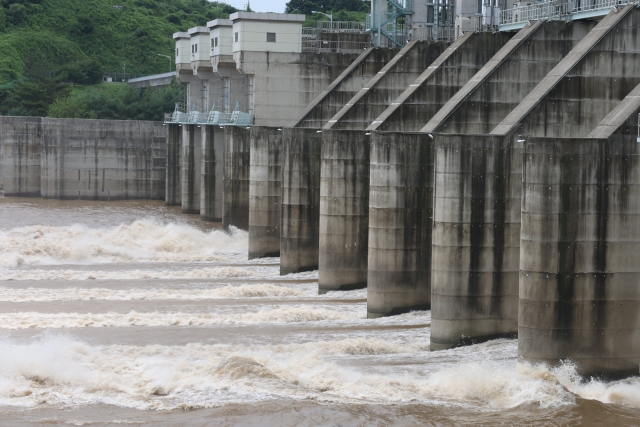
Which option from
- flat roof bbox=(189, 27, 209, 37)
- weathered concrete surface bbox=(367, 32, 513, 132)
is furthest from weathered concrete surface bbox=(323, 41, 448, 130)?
flat roof bbox=(189, 27, 209, 37)

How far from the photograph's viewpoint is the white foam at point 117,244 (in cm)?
4744

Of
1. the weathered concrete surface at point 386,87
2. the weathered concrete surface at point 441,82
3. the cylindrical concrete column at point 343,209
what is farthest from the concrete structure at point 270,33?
the weathered concrete surface at point 441,82

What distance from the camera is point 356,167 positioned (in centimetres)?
3712

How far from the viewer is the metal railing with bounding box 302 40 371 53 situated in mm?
52594

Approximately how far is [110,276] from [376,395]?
20935mm

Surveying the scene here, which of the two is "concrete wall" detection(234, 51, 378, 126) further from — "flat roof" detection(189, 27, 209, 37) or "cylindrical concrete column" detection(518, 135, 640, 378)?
"cylindrical concrete column" detection(518, 135, 640, 378)

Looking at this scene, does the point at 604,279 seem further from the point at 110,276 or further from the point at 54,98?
the point at 54,98

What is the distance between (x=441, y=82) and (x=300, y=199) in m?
8.21

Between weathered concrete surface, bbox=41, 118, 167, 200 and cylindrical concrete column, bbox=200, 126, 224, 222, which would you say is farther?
weathered concrete surface, bbox=41, 118, 167, 200

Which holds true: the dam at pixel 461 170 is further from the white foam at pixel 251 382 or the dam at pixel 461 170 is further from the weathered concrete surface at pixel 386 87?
the white foam at pixel 251 382

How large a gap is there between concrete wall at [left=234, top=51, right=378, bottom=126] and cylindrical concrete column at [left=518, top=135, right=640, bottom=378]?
29.0 m

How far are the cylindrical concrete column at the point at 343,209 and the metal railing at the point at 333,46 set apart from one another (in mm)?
16061

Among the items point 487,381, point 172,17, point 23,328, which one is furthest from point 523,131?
point 172,17

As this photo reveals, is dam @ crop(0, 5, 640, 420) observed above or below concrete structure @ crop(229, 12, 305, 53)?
below
